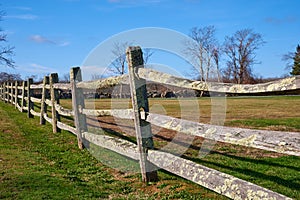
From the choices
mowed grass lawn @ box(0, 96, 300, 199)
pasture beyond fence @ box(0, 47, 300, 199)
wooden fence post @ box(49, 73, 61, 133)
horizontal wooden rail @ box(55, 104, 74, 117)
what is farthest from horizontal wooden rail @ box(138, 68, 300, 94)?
wooden fence post @ box(49, 73, 61, 133)

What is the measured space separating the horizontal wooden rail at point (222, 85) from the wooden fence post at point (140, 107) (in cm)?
15

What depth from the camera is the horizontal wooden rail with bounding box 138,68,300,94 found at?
222 centimetres

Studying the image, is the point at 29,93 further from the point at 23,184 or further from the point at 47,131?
the point at 23,184

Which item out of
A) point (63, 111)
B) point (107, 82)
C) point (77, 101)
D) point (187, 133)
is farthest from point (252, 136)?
point (63, 111)

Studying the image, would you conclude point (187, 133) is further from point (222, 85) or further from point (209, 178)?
point (222, 85)

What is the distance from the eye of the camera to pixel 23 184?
4.10m

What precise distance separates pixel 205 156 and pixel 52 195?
2.83 meters

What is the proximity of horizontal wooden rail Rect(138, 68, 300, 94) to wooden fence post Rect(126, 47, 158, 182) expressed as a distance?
0.15m

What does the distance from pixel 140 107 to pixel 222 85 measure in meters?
1.45

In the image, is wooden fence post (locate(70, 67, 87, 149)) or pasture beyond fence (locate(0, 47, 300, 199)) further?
wooden fence post (locate(70, 67, 87, 149))

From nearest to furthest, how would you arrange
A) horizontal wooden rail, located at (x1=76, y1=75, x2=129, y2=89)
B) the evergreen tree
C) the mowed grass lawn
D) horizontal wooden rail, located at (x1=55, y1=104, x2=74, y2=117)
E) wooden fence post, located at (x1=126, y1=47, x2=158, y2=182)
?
the mowed grass lawn, wooden fence post, located at (x1=126, y1=47, x2=158, y2=182), horizontal wooden rail, located at (x1=76, y1=75, x2=129, y2=89), horizontal wooden rail, located at (x1=55, y1=104, x2=74, y2=117), the evergreen tree

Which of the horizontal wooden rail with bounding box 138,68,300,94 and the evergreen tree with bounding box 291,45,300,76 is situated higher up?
the evergreen tree with bounding box 291,45,300,76

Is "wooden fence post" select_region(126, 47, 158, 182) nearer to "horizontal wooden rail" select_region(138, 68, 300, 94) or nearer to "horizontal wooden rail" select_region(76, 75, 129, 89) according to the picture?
"horizontal wooden rail" select_region(138, 68, 300, 94)

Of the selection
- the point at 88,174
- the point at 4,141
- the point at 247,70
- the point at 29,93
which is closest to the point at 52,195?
the point at 88,174
